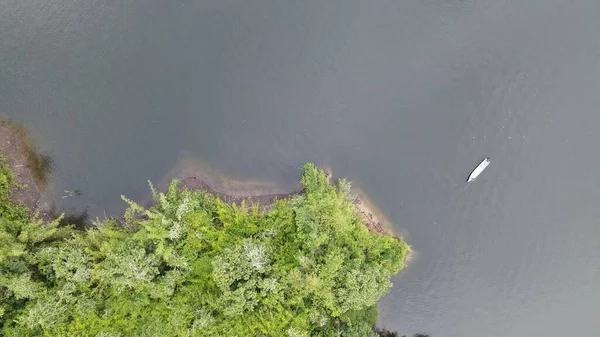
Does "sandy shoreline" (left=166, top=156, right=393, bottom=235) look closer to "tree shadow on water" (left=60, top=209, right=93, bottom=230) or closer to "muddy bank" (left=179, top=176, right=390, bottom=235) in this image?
"muddy bank" (left=179, top=176, right=390, bottom=235)

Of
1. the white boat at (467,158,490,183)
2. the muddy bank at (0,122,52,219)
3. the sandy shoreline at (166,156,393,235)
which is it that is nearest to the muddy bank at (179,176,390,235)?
the sandy shoreline at (166,156,393,235)

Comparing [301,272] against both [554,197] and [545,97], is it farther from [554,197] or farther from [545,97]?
[545,97]

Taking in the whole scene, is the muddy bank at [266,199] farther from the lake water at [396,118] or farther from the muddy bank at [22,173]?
the muddy bank at [22,173]

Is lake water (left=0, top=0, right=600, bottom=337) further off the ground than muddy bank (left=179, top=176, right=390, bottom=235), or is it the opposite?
lake water (left=0, top=0, right=600, bottom=337)

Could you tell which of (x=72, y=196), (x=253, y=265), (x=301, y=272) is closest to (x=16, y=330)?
(x=72, y=196)

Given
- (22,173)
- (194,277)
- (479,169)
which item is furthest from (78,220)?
(479,169)

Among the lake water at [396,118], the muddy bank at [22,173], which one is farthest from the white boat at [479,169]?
the muddy bank at [22,173]

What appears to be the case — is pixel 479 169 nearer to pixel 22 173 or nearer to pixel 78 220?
pixel 78 220
